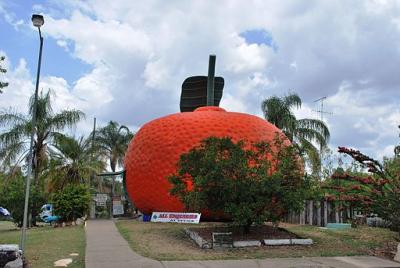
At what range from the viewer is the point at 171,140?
55.2 feet

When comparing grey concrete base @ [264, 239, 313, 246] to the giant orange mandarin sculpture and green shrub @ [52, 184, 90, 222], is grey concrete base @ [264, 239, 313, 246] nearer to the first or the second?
the giant orange mandarin sculpture

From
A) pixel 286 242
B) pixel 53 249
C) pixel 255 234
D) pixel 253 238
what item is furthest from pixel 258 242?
pixel 53 249

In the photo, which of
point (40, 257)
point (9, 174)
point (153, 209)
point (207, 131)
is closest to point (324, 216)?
point (207, 131)

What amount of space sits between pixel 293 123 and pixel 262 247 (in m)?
17.7

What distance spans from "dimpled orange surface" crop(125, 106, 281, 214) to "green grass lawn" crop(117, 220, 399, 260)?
309 cm

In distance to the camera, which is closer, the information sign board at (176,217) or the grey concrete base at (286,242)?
the grey concrete base at (286,242)

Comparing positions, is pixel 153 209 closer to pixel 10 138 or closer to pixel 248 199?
pixel 248 199

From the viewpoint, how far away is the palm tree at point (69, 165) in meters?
23.9

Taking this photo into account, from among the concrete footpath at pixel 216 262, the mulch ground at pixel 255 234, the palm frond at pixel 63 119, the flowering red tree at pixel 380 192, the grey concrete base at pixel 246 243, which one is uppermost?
the palm frond at pixel 63 119

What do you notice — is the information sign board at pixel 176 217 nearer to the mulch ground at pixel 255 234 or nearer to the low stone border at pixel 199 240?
the mulch ground at pixel 255 234

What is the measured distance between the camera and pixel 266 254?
975 cm

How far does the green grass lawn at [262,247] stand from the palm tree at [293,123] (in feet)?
45.5

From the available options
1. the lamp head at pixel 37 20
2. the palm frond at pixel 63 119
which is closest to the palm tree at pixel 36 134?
the palm frond at pixel 63 119

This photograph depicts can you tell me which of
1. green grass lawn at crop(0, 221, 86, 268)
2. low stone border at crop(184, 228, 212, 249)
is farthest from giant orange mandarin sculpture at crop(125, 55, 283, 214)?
→ low stone border at crop(184, 228, 212, 249)
